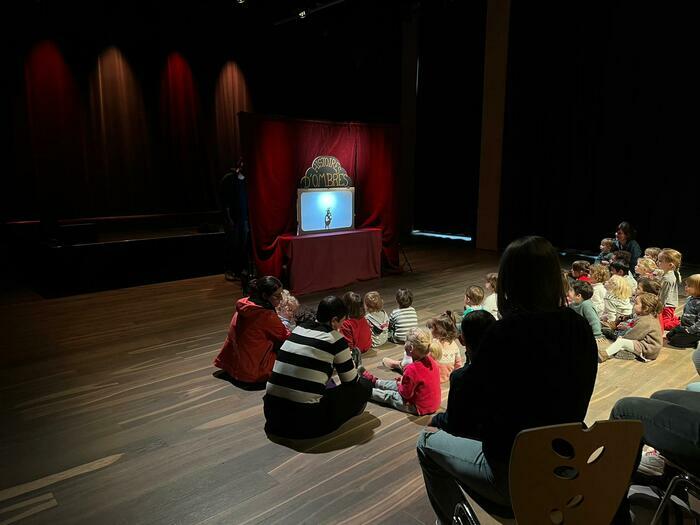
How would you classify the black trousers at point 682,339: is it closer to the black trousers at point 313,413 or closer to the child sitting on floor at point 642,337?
the child sitting on floor at point 642,337

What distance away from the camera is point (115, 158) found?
9.87m

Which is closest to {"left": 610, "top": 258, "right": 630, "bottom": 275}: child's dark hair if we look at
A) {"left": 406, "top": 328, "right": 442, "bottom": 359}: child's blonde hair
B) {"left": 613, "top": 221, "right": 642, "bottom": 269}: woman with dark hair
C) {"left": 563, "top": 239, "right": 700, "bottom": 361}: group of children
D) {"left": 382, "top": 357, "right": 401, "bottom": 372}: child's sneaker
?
{"left": 563, "top": 239, "right": 700, "bottom": 361}: group of children

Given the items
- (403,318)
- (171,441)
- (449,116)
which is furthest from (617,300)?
(449,116)

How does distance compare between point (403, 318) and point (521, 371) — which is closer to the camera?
point (521, 371)

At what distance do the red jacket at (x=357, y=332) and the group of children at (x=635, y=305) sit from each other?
1612mm

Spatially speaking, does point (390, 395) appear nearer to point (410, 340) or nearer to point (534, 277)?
point (410, 340)

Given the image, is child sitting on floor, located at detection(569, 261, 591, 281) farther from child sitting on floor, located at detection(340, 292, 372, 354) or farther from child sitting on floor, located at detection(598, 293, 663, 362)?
child sitting on floor, located at detection(340, 292, 372, 354)

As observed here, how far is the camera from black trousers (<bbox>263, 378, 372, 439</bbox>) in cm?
289

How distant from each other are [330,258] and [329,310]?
3914mm

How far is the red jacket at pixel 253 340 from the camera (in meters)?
3.63

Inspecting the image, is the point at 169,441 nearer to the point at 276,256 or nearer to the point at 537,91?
the point at 276,256

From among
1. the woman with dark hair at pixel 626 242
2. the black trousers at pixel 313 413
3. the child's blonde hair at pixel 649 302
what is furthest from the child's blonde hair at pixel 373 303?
the woman with dark hair at pixel 626 242

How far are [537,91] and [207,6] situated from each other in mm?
6136

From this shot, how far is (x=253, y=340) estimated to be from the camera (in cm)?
370
